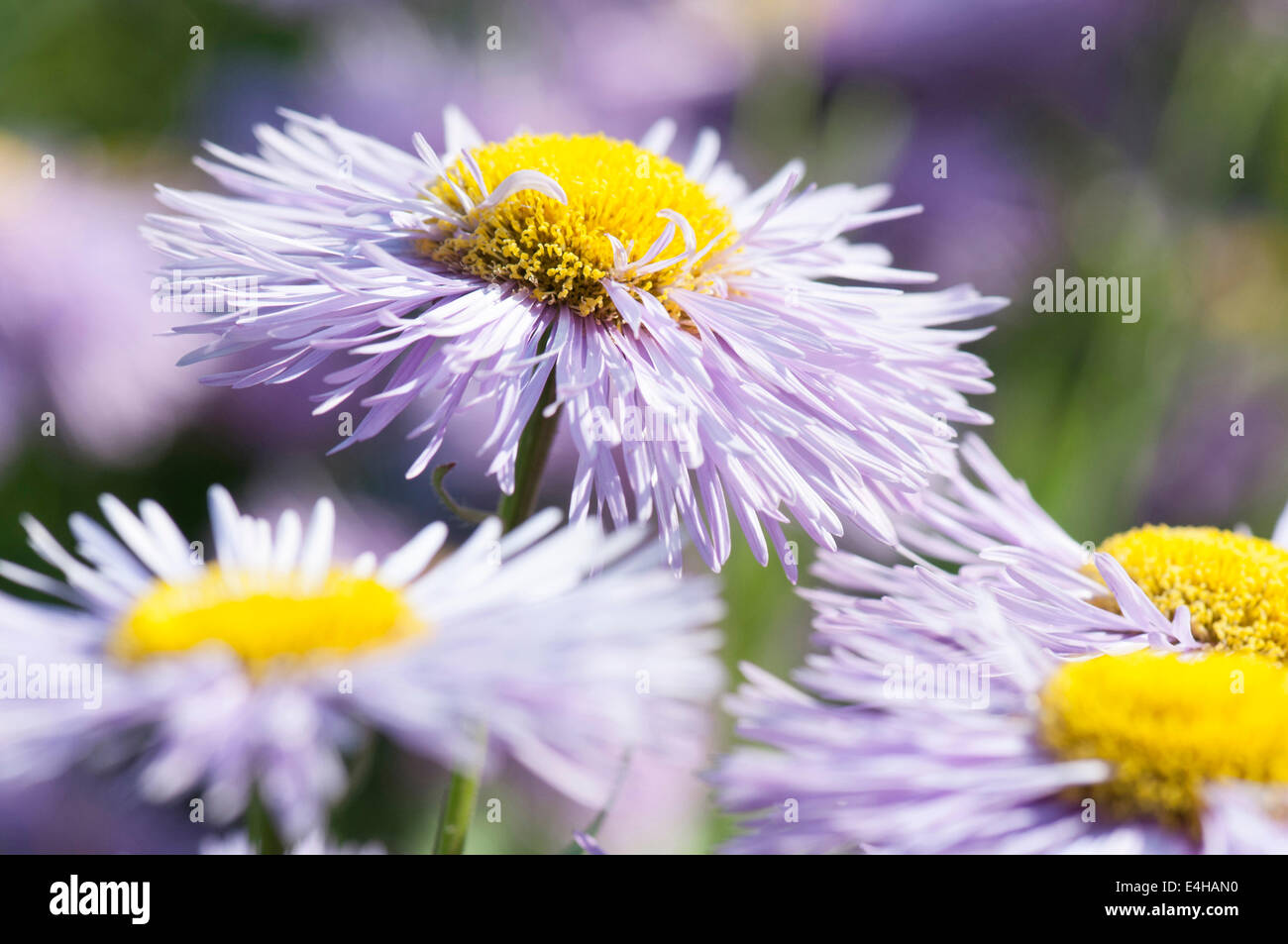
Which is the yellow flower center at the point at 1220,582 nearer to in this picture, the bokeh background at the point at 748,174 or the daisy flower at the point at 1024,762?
the daisy flower at the point at 1024,762

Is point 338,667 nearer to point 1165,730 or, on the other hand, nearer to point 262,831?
point 262,831

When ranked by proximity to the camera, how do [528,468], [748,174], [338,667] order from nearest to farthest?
[338,667] < [528,468] < [748,174]

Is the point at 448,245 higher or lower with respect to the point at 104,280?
lower

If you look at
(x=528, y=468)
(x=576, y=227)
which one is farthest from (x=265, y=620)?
(x=576, y=227)

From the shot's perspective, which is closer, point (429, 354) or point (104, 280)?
point (429, 354)
